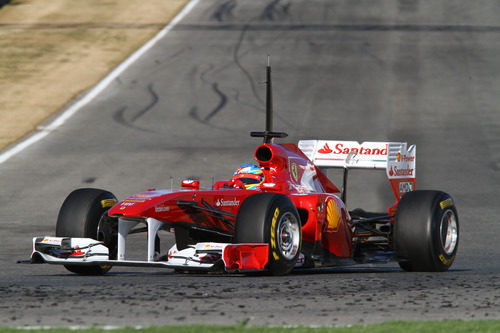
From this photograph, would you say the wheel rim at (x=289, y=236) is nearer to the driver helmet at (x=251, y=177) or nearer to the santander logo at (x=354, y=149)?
the driver helmet at (x=251, y=177)

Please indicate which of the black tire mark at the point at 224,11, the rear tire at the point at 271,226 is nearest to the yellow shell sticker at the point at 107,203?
the rear tire at the point at 271,226

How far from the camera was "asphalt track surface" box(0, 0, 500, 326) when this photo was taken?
26.9 ft

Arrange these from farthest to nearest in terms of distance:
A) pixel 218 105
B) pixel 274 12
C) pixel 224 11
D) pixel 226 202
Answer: pixel 224 11 < pixel 274 12 < pixel 218 105 < pixel 226 202

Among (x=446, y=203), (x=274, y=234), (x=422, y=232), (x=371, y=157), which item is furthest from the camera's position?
(x=371, y=157)

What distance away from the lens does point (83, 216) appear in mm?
11094

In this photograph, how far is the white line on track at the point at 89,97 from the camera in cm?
2517

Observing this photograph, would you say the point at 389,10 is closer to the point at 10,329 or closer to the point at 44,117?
the point at 44,117

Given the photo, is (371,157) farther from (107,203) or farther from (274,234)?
(107,203)

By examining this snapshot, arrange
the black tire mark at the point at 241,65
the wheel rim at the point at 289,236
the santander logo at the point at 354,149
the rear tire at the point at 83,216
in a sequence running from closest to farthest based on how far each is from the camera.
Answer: the wheel rim at the point at 289,236 → the rear tire at the point at 83,216 → the santander logo at the point at 354,149 → the black tire mark at the point at 241,65

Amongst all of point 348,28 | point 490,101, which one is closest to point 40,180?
point 490,101

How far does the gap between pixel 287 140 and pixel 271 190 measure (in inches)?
532

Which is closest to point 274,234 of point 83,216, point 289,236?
point 289,236

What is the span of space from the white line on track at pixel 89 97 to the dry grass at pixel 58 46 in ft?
1.08

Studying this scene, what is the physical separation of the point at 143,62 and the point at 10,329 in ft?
93.5
